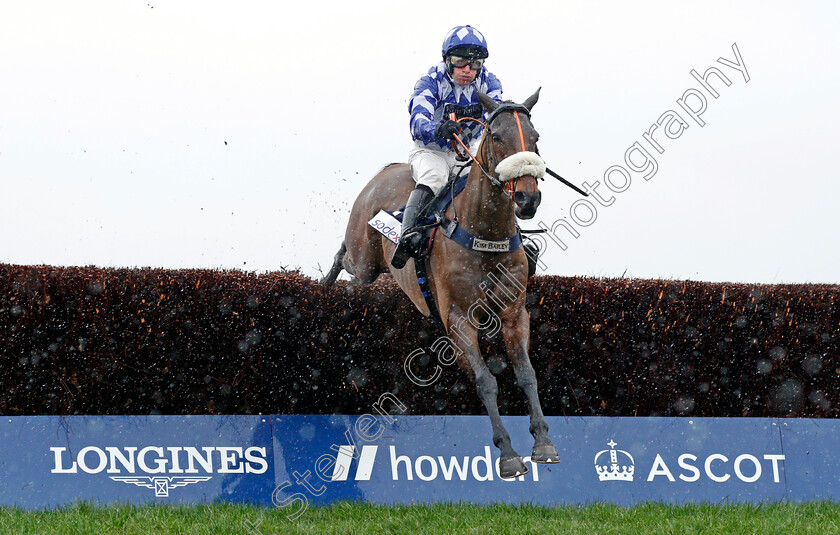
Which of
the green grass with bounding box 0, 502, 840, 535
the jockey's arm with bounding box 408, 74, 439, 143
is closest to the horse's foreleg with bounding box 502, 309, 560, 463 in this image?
the green grass with bounding box 0, 502, 840, 535

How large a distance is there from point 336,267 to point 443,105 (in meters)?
2.23

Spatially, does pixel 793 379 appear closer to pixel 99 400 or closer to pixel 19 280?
pixel 99 400

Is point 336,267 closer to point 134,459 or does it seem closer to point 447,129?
point 134,459

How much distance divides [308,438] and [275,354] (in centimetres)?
109

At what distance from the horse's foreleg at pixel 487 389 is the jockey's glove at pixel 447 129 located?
1242 millimetres

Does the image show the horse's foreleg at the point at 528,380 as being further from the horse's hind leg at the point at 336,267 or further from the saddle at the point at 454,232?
the horse's hind leg at the point at 336,267

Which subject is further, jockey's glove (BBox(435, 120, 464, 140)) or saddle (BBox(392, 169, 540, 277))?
jockey's glove (BBox(435, 120, 464, 140))

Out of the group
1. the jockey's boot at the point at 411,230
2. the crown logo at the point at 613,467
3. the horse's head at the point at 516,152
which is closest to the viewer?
the horse's head at the point at 516,152

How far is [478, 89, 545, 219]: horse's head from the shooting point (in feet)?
14.6

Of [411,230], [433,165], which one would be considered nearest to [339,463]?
[411,230]

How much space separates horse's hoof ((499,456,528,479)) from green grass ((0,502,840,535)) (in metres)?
0.88

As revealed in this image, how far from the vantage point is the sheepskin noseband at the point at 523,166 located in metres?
4.45

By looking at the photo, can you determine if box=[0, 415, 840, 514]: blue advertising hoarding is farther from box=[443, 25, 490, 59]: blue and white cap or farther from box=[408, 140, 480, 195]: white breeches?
box=[443, 25, 490, 59]: blue and white cap

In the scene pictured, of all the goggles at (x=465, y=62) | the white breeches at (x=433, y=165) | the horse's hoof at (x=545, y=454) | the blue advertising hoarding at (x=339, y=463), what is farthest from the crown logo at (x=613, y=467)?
the goggles at (x=465, y=62)
